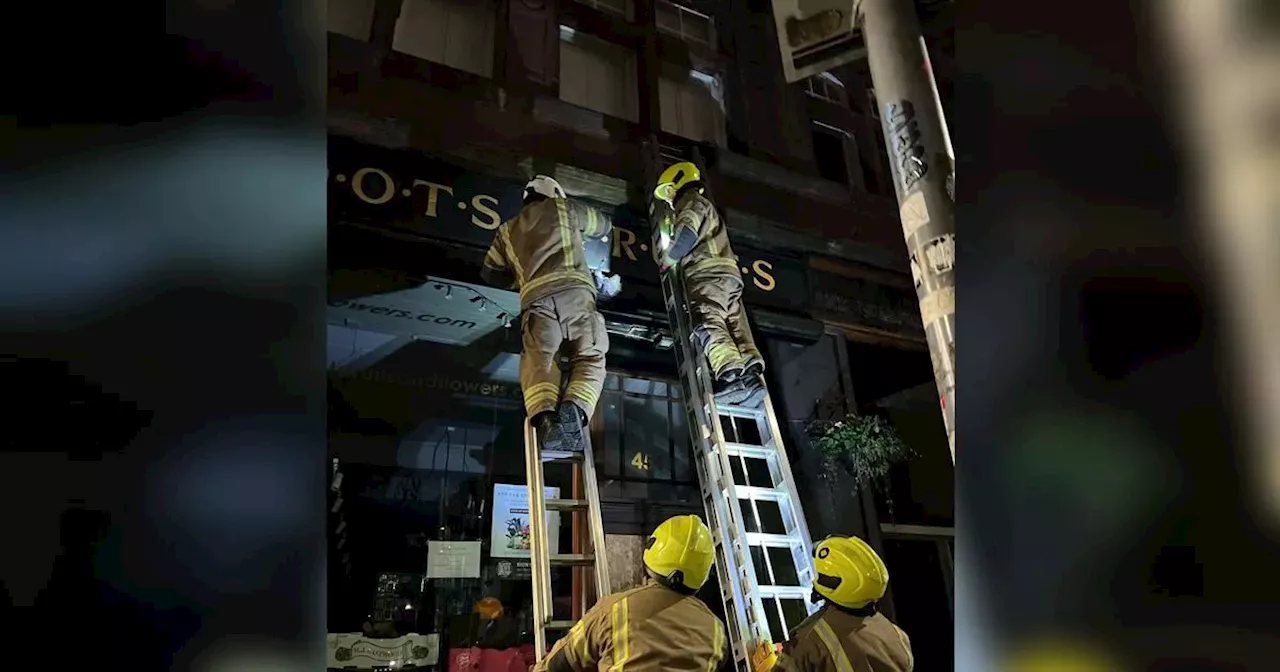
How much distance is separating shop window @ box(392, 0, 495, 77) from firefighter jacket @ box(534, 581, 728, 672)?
3.35m

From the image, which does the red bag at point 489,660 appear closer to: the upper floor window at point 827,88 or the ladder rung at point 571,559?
the ladder rung at point 571,559

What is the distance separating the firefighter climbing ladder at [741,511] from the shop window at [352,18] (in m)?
1.86

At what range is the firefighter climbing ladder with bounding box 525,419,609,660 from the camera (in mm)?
3219

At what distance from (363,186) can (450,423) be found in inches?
52.8

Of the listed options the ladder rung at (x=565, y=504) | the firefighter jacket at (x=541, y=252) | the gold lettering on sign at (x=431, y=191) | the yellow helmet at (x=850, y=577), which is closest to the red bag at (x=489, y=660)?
the ladder rung at (x=565, y=504)

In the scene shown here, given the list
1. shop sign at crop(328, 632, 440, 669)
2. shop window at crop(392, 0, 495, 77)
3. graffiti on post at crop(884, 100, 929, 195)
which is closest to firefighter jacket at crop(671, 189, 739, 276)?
shop window at crop(392, 0, 495, 77)

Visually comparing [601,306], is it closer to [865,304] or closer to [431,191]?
[431,191]

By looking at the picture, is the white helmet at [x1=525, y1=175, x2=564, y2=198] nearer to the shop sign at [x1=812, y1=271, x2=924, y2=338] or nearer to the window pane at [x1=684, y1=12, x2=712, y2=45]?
the shop sign at [x1=812, y1=271, x2=924, y2=338]

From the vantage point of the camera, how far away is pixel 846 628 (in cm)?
303

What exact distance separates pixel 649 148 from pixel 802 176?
4.33 feet

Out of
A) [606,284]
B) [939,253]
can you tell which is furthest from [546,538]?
[939,253]
